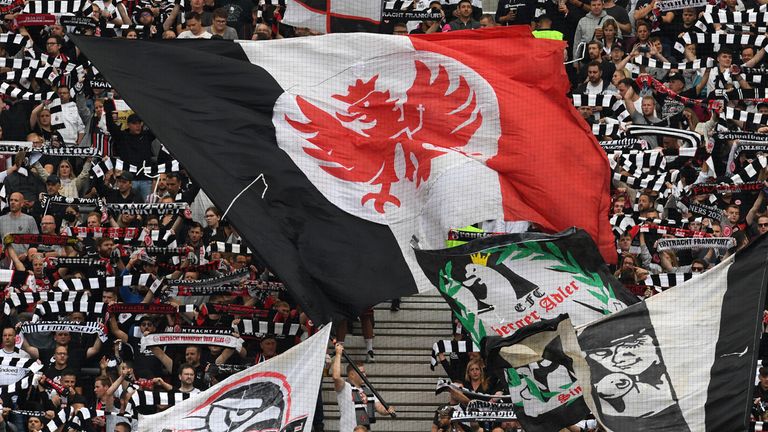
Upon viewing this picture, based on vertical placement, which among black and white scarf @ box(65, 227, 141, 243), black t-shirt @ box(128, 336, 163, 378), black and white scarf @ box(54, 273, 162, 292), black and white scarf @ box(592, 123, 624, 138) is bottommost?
black t-shirt @ box(128, 336, 163, 378)

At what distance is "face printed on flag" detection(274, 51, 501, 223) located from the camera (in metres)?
19.8

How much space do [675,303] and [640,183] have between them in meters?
9.46

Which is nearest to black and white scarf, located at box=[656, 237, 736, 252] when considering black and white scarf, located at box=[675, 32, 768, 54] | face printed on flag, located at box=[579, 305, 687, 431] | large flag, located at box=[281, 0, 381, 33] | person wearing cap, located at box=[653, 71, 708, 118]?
person wearing cap, located at box=[653, 71, 708, 118]

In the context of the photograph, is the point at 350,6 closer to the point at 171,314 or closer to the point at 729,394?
the point at 171,314

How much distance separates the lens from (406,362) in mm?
22875

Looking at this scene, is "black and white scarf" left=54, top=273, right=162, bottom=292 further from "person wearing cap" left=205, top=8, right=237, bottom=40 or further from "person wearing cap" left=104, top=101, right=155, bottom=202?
"person wearing cap" left=205, top=8, right=237, bottom=40

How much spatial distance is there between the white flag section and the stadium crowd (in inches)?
57.1

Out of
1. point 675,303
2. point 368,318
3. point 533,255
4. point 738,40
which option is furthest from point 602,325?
point 738,40

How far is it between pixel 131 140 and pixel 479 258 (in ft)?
35.9

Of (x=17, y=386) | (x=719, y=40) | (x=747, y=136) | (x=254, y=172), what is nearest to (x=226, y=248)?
(x=17, y=386)

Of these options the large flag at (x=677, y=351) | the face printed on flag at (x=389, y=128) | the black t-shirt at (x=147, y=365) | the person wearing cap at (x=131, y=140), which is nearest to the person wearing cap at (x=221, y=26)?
the person wearing cap at (x=131, y=140)

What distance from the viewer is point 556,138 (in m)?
19.9

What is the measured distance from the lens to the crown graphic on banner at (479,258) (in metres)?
17.0

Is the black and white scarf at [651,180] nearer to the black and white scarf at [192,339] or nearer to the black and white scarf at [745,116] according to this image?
the black and white scarf at [745,116]
